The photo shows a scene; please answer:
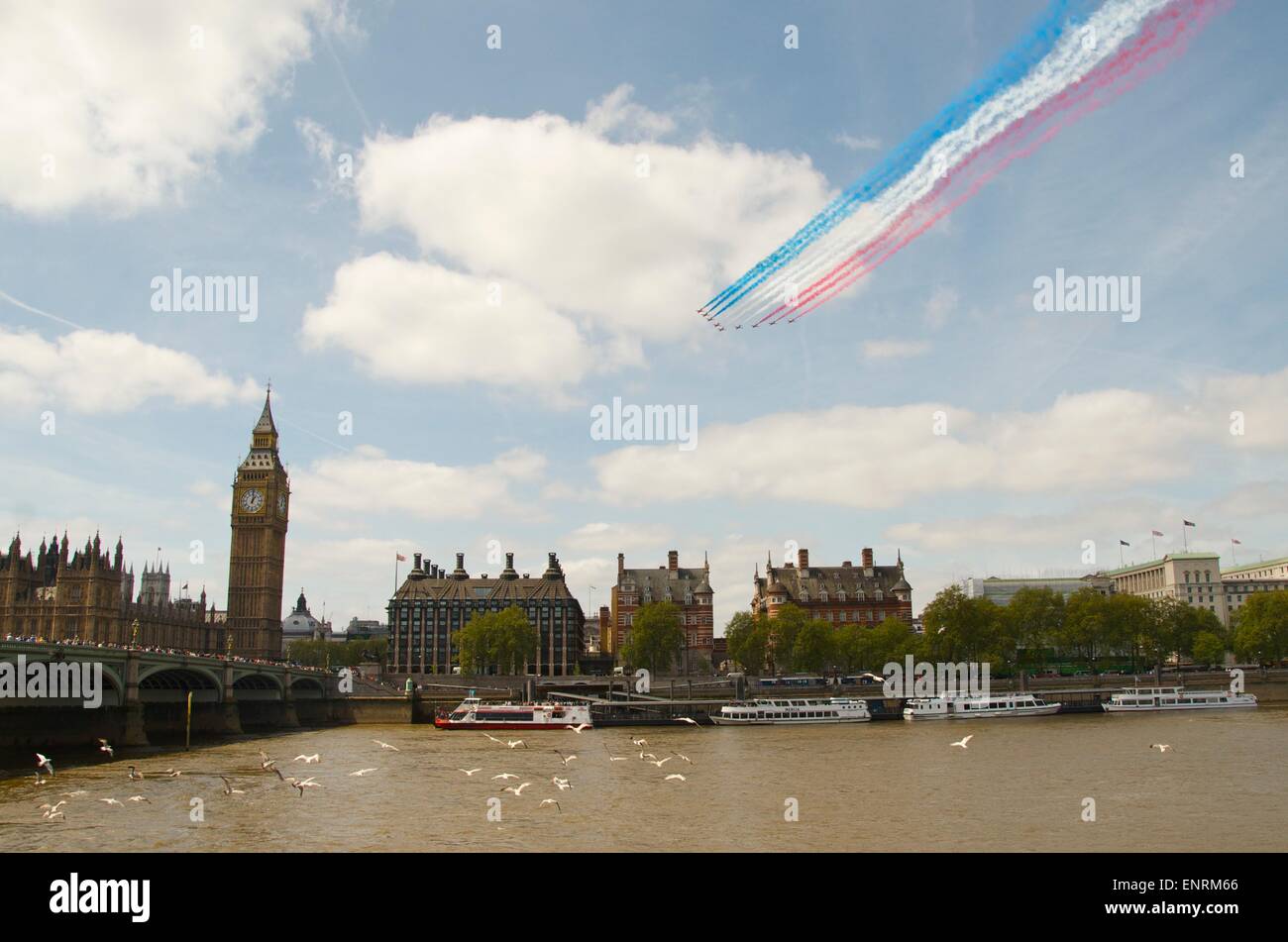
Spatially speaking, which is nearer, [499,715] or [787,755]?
[787,755]

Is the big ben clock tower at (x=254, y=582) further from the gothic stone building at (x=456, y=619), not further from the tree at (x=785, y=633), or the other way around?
the tree at (x=785, y=633)

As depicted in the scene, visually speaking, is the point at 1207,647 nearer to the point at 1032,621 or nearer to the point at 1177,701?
the point at 1032,621

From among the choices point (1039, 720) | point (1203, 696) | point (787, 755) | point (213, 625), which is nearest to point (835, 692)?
point (1039, 720)

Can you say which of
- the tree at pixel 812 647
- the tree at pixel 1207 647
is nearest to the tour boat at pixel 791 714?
the tree at pixel 812 647

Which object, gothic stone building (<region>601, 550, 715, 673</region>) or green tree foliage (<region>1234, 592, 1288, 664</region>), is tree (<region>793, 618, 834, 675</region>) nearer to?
gothic stone building (<region>601, 550, 715, 673</region>)
